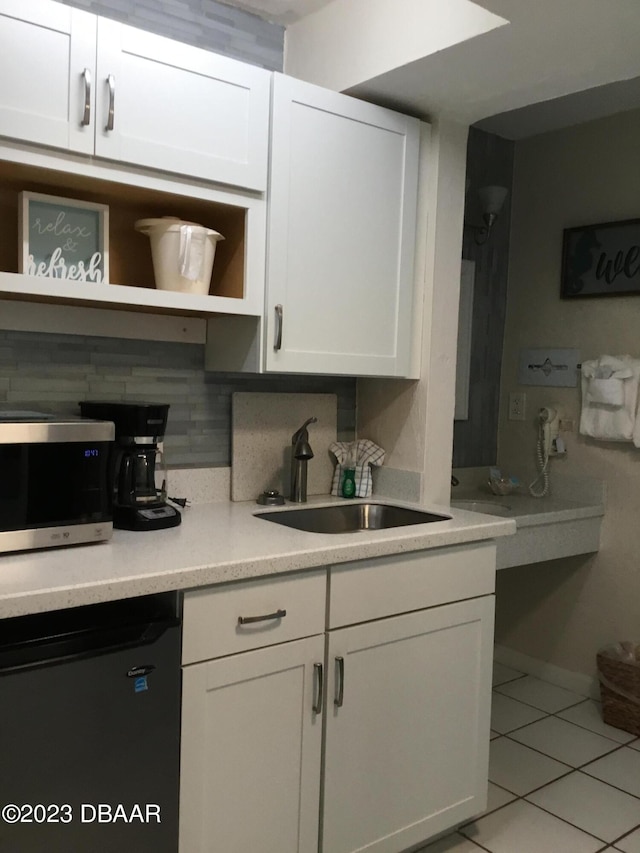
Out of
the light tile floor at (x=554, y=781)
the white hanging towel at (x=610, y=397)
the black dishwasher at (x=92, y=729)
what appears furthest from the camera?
the white hanging towel at (x=610, y=397)

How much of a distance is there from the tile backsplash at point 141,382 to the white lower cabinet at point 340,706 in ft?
2.31

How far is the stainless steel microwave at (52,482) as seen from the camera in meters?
1.52

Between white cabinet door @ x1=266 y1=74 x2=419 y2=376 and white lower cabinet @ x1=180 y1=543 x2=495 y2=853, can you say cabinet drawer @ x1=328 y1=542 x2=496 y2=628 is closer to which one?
white lower cabinet @ x1=180 y1=543 x2=495 y2=853

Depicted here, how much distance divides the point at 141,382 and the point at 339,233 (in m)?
0.71

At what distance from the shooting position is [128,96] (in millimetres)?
1728

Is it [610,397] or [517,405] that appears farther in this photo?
[517,405]

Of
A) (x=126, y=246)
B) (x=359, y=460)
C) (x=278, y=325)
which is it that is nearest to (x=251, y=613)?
(x=278, y=325)

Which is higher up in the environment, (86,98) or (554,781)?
(86,98)

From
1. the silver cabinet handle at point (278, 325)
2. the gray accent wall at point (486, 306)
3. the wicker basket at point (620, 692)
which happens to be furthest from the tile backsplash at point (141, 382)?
the wicker basket at point (620, 692)

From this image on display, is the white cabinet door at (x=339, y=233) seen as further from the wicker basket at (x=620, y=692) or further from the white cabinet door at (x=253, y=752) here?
the wicker basket at (x=620, y=692)

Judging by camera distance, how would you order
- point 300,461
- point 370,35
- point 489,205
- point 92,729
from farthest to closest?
1. point 489,205
2. point 300,461
3. point 370,35
4. point 92,729

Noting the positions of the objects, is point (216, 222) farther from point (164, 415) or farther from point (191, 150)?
point (164, 415)

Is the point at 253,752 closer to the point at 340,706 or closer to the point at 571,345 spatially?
the point at 340,706

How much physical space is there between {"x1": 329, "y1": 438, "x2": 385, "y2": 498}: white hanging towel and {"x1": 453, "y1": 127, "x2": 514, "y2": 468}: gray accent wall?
90 cm
